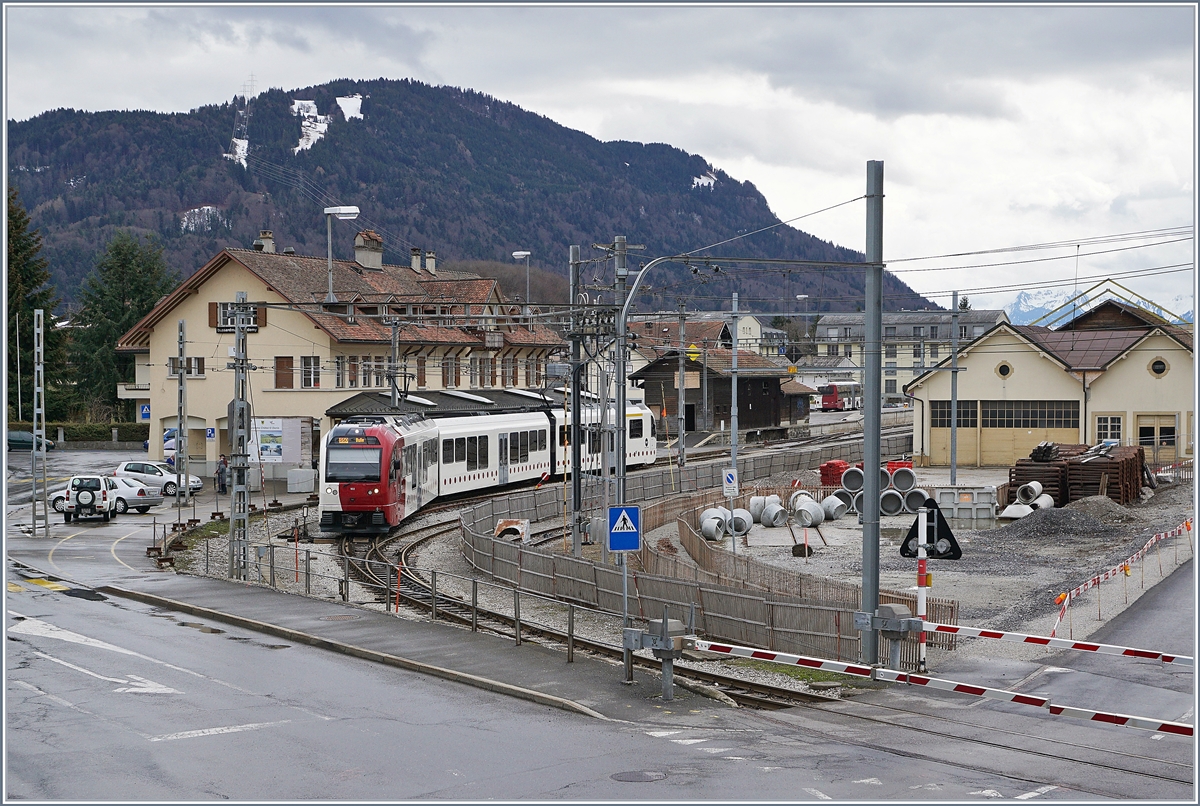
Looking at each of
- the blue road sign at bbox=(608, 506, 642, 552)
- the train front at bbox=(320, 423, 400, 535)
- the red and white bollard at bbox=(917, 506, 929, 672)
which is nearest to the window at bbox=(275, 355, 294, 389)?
the train front at bbox=(320, 423, 400, 535)

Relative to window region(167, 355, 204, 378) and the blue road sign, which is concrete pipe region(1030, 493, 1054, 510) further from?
window region(167, 355, 204, 378)

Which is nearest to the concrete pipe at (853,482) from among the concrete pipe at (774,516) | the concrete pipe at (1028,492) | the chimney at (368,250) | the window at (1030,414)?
the concrete pipe at (774,516)

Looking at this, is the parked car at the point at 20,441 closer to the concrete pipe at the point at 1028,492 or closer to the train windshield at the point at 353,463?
the train windshield at the point at 353,463

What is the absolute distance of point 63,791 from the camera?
38.2ft

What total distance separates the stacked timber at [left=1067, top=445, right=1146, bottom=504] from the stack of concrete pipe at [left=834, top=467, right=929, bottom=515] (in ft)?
93.1

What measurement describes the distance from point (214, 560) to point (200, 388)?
28.6 meters

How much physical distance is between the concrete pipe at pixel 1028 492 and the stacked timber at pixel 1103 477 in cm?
165

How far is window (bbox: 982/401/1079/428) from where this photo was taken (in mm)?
62469

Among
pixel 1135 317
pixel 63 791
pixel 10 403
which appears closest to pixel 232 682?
pixel 63 791

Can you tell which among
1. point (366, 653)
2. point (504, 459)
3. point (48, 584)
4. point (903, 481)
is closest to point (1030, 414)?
point (504, 459)

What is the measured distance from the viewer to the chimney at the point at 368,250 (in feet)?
219

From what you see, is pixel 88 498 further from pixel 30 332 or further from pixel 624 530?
pixel 30 332

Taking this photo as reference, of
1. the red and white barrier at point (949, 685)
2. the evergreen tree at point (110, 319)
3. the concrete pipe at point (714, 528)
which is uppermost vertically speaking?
the evergreen tree at point (110, 319)

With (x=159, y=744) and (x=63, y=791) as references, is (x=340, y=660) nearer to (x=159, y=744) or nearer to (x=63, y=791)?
(x=159, y=744)
